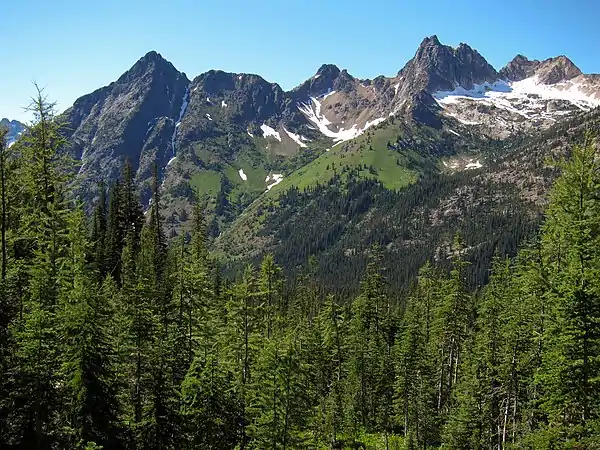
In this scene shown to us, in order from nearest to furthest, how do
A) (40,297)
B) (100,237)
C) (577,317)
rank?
(577,317) → (40,297) → (100,237)

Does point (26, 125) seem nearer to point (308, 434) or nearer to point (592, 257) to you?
point (308, 434)

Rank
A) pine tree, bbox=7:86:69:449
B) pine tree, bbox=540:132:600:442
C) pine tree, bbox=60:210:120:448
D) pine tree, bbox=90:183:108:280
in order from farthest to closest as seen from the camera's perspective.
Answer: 1. pine tree, bbox=90:183:108:280
2. pine tree, bbox=60:210:120:448
3. pine tree, bbox=540:132:600:442
4. pine tree, bbox=7:86:69:449

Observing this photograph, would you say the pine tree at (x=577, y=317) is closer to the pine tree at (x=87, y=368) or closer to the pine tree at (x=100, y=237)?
the pine tree at (x=87, y=368)

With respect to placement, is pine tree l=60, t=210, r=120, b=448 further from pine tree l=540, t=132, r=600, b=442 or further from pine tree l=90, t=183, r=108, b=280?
pine tree l=90, t=183, r=108, b=280

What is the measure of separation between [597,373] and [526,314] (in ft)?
30.6

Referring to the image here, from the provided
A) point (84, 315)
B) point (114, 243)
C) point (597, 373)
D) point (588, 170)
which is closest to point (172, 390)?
point (84, 315)

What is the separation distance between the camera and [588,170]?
78.9ft

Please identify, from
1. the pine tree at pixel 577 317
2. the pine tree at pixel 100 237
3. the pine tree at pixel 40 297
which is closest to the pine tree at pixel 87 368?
the pine tree at pixel 40 297

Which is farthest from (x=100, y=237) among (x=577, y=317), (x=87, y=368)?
(x=577, y=317)

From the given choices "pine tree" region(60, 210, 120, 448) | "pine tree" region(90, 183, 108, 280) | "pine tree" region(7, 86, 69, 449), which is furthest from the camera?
"pine tree" region(90, 183, 108, 280)

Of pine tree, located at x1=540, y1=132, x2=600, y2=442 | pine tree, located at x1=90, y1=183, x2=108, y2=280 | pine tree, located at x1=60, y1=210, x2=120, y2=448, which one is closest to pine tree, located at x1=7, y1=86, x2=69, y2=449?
pine tree, located at x1=60, y1=210, x2=120, y2=448

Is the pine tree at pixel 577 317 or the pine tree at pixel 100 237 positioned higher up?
the pine tree at pixel 100 237

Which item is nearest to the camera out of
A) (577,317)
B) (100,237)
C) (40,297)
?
(577,317)

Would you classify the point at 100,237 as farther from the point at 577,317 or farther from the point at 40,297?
the point at 577,317
